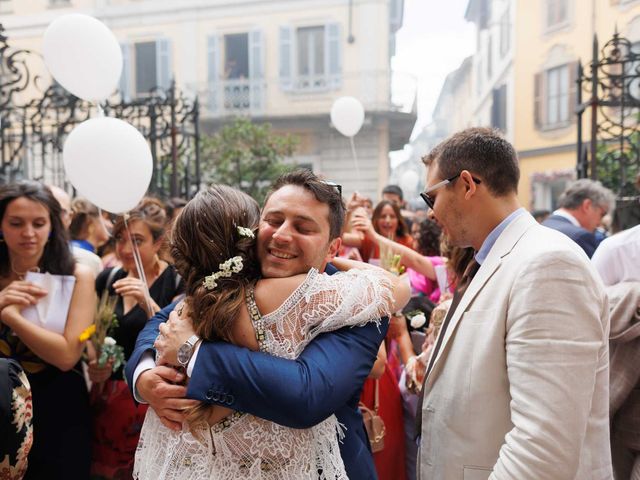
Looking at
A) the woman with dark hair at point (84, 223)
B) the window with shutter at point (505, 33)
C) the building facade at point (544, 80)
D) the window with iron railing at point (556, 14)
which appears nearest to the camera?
the woman with dark hair at point (84, 223)

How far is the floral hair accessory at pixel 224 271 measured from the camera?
1279mm

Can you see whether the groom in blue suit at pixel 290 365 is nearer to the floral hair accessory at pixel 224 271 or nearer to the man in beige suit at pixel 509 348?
the floral hair accessory at pixel 224 271

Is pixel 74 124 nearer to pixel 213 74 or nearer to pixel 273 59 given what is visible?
pixel 213 74

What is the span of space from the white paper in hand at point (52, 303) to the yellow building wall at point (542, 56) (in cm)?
1573

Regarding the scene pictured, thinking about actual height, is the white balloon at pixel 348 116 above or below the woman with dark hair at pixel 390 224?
above

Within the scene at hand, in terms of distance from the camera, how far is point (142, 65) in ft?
55.8

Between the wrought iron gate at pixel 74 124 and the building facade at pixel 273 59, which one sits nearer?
the wrought iron gate at pixel 74 124

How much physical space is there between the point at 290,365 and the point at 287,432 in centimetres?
21

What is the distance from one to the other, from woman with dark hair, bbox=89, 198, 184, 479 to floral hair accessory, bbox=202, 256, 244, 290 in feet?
3.79

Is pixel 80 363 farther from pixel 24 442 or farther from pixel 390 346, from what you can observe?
pixel 390 346

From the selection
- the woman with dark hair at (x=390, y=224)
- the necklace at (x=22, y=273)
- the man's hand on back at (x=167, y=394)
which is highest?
the woman with dark hair at (x=390, y=224)

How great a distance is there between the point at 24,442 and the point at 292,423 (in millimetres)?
878

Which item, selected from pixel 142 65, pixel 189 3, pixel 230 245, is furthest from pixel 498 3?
pixel 230 245

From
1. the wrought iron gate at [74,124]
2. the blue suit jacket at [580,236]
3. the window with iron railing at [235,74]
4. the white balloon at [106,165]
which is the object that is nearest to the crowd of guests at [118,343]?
the white balloon at [106,165]
